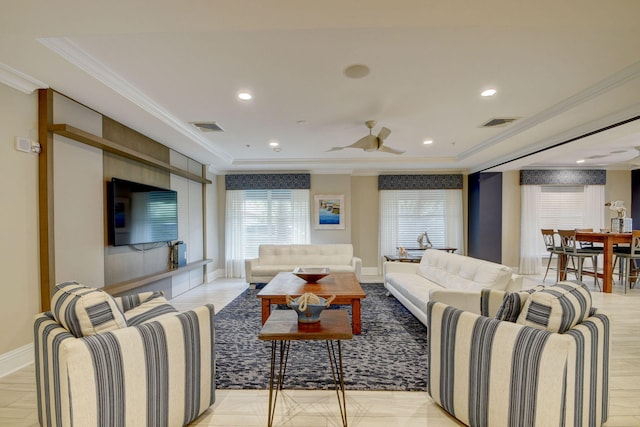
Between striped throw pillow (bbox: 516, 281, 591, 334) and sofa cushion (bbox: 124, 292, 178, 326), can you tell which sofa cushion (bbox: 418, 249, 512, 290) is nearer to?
A: striped throw pillow (bbox: 516, 281, 591, 334)

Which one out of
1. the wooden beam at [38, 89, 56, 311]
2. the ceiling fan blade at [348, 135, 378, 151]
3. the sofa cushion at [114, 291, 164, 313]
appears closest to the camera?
the sofa cushion at [114, 291, 164, 313]

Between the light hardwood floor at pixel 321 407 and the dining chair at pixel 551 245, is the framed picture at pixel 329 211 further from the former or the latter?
the light hardwood floor at pixel 321 407

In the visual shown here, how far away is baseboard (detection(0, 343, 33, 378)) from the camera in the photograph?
7.75ft

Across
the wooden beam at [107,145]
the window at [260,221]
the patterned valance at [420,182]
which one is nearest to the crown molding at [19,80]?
the wooden beam at [107,145]

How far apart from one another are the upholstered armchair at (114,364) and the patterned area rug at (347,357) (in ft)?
2.29

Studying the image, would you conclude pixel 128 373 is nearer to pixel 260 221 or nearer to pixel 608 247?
pixel 260 221

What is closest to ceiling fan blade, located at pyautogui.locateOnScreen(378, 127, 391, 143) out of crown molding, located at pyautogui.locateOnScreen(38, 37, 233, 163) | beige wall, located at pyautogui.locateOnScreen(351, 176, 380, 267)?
crown molding, located at pyautogui.locateOnScreen(38, 37, 233, 163)

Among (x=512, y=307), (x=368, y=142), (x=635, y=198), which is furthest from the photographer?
(x=635, y=198)

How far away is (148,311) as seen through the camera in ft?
6.14

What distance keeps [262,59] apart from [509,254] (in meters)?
6.96

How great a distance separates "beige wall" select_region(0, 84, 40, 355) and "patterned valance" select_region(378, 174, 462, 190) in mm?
5816

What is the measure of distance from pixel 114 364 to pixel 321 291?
224 cm

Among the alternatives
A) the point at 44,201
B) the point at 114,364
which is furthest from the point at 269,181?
the point at 114,364

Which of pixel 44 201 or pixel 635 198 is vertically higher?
pixel 635 198
